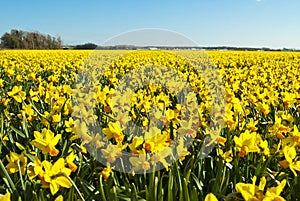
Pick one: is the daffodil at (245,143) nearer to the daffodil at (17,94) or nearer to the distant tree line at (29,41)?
the daffodil at (17,94)

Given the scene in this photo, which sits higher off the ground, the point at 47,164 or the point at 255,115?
the point at 47,164

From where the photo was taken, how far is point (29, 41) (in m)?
58.2

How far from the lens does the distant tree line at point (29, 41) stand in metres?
58.0

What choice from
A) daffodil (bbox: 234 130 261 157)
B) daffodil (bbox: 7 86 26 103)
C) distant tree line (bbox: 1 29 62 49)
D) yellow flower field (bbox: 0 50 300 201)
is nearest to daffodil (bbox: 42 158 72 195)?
yellow flower field (bbox: 0 50 300 201)

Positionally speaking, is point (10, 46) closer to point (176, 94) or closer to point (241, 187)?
point (176, 94)

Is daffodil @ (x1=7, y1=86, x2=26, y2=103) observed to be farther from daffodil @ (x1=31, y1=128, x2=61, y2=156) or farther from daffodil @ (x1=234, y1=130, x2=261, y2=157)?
daffodil @ (x1=234, y1=130, x2=261, y2=157)

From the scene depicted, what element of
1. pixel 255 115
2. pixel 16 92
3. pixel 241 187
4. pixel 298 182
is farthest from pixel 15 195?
pixel 255 115

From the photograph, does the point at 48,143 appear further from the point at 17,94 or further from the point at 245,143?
the point at 17,94

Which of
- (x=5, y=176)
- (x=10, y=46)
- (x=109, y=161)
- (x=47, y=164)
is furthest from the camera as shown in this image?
(x=10, y=46)

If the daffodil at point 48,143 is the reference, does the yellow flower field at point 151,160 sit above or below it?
below

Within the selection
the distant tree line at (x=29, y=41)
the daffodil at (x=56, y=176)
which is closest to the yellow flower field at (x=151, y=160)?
the daffodil at (x=56, y=176)

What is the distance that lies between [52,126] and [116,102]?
0.57 m

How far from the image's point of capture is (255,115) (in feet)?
13.0

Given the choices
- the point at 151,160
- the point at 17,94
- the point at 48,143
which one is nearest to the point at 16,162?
the point at 48,143
